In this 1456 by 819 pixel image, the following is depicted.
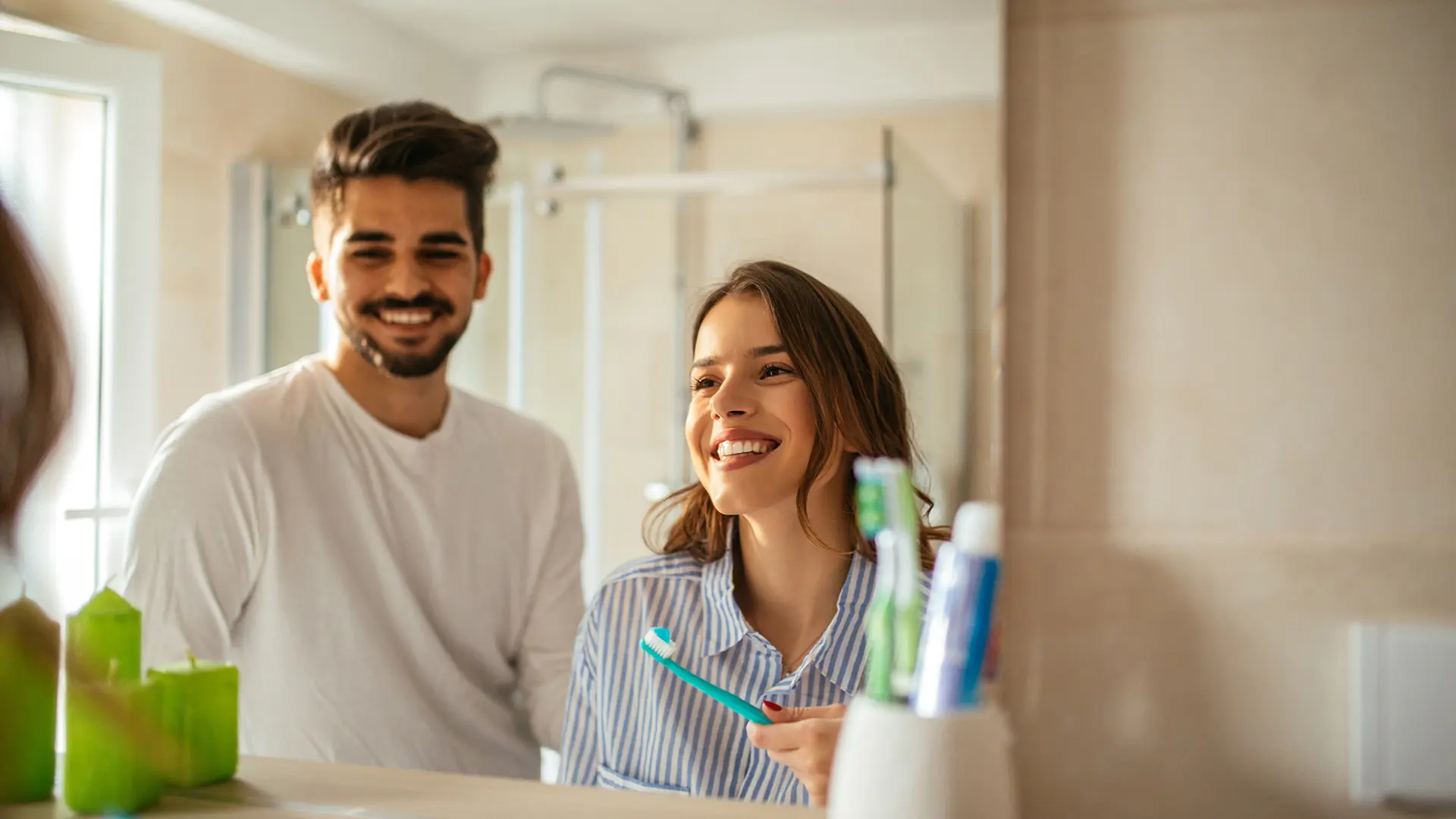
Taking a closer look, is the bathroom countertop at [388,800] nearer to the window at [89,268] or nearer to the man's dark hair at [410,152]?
the window at [89,268]

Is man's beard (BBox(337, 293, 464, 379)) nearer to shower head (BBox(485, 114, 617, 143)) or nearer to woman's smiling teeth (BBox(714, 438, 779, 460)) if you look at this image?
shower head (BBox(485, 114, 617, 143))

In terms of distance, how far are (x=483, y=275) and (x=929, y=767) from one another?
20.0 inches

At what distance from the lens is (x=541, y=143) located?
853mm

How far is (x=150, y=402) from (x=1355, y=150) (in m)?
0.93

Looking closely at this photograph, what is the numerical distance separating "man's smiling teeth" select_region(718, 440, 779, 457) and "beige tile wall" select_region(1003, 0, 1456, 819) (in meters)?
0.17

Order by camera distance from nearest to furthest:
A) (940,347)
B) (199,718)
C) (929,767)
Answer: (929,767)
(940,347)
(199,718)

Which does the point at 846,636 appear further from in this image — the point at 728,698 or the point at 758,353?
the point at 758,353

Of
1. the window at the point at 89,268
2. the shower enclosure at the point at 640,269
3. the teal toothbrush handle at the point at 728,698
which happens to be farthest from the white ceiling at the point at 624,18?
the teal toothbrush handle at the point at 728,698

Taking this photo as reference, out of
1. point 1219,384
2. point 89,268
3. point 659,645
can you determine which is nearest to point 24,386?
point 89,268

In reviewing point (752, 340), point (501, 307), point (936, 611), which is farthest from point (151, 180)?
point (936, 611)

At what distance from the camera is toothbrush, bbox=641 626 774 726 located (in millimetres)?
777

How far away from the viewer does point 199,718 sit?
2.87 feet

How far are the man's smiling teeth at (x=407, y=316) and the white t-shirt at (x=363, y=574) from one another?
0.21 feet

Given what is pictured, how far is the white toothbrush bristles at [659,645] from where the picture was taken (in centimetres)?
81
